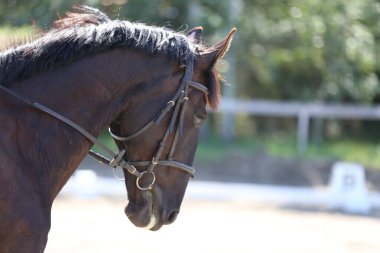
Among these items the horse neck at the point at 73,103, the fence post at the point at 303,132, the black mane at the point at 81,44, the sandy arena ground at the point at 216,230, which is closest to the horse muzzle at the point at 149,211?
the horse neck at the point at 73,103

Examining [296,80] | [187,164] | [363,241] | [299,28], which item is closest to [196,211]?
[363,241]

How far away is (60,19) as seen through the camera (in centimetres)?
340

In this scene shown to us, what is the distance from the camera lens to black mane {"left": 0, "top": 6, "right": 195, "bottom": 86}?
315 cm

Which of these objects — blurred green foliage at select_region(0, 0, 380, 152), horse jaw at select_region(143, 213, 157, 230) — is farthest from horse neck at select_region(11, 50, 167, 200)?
blurred green foliage at select_region(0, 0, 380, 152)

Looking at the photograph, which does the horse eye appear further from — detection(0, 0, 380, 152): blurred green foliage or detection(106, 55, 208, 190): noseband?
detection(0, 0, 380, 152): blurred green foliage

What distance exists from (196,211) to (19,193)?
6.99m

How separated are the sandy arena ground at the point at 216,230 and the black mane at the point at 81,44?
407 centimetres

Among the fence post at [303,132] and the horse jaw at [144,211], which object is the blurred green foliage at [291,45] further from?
the horse jaw at [144,211]

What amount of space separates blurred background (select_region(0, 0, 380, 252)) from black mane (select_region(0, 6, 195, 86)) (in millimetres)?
6723

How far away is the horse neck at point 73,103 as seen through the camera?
311 centimetres

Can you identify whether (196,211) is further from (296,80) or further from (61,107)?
(296,80)

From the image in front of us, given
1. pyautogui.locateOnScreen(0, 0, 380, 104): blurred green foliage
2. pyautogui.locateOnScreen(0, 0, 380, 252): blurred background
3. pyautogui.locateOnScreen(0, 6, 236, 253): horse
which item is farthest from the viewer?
pyautogui.locateOnScreen(0, 0, 380, 104): blurred green foliage

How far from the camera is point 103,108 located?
3262 mm

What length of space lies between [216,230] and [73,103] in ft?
18.1
